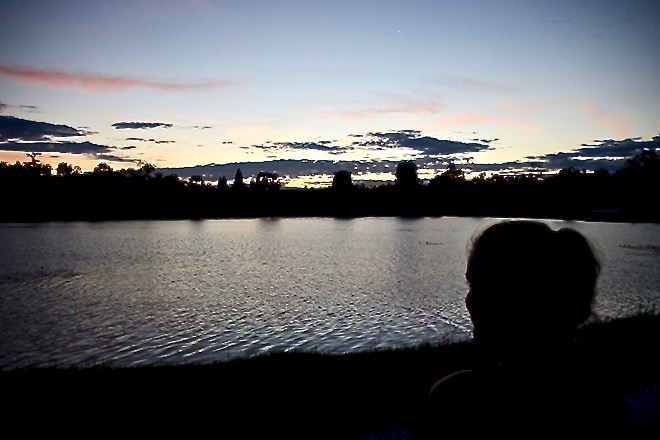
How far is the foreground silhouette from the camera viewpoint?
192 cm

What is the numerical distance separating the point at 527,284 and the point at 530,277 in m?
0.03

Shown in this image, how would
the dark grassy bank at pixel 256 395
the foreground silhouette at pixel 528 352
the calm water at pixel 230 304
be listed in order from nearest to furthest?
the foreground silhouette at pixel 528 352, the dark grassy bank at pixel 256 395, the calm water at pixel 230 304

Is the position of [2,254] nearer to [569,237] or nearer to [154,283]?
[154,283]

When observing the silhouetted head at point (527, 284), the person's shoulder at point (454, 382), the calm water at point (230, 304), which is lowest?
the calm water at point (230, 304)

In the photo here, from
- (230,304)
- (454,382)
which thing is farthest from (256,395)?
(230,304)

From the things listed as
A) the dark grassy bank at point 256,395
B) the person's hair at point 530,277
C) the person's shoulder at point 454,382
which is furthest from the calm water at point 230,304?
the dark grassy bank at point 256,395

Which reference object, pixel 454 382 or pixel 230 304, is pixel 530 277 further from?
pixel 230 304

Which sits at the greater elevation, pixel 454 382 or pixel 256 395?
pixel 454 382

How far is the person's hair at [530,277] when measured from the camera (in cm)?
204

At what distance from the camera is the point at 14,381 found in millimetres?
11398

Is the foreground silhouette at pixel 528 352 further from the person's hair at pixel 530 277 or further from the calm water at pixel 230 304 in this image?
the calm water at pixel 230 304

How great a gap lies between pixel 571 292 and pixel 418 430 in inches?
30.9

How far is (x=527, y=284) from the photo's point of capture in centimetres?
204

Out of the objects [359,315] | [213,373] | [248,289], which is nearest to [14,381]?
[213,373]
